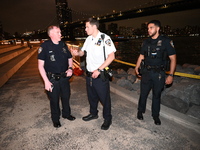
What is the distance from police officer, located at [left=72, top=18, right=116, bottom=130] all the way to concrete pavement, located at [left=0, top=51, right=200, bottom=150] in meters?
0.30

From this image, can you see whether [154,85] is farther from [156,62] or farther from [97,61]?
[97,61]

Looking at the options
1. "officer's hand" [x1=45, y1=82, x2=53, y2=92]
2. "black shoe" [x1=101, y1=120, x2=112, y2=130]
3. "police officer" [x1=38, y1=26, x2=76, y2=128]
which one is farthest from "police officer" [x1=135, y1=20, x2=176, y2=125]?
"officer's hand" [x1=45, y1=82, x2=53, y2=92]

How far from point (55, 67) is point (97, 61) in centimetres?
84

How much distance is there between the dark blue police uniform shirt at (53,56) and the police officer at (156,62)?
170 centimetres

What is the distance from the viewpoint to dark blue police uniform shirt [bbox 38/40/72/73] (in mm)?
2545

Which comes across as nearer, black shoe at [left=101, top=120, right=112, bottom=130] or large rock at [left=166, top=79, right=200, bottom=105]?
black shoe at [left=101, top=120, right=112, bottom=130]

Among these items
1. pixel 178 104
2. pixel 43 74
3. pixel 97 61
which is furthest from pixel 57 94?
pixel 178 104

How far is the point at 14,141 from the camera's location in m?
2.46

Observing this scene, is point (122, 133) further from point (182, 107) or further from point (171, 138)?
point (182, 107)

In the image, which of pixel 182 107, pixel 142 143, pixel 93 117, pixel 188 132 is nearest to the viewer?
pixel 142 143

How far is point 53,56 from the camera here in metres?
2.62

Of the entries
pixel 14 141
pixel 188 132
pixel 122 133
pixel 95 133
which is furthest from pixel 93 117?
pixel 188 132

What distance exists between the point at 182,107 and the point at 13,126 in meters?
3.91

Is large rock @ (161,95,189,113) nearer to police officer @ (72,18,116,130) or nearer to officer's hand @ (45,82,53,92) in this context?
police officer @ (72,18,116,130)
